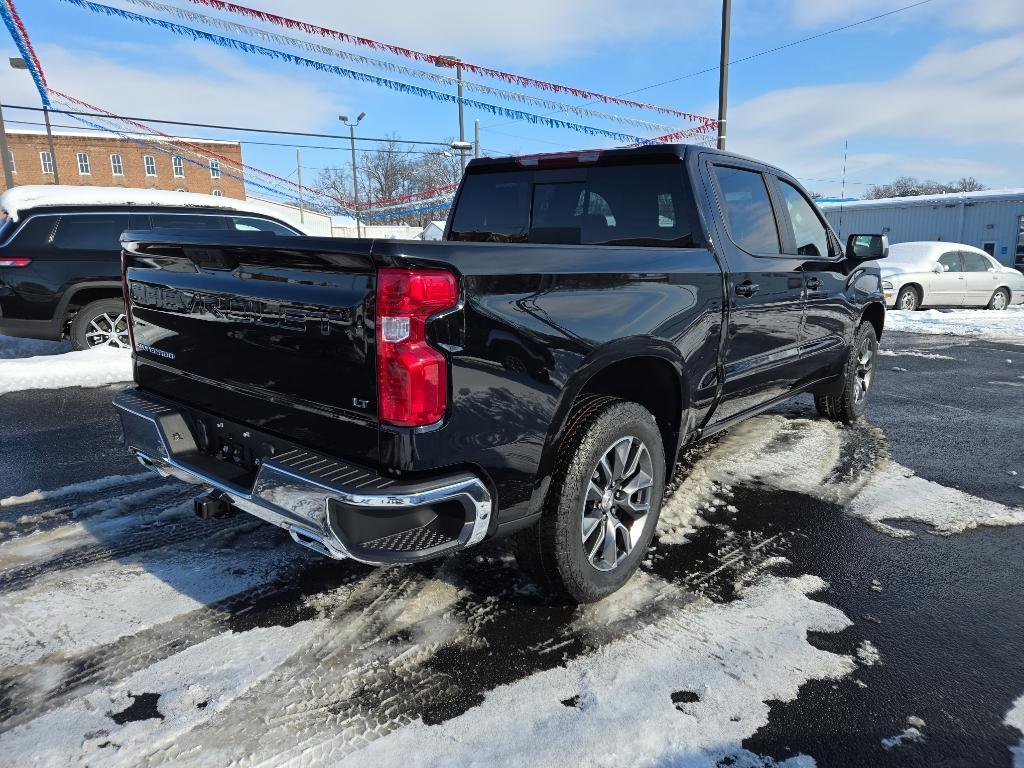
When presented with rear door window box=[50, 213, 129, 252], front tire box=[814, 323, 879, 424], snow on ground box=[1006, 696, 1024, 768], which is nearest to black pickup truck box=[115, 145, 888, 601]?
snow on ground box=[1006, 696, 1024, 768]

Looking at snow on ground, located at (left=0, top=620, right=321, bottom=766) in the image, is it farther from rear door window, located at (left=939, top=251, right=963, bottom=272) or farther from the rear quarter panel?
rear door window, located at (left=939, top=251, right=963, bottom=272)

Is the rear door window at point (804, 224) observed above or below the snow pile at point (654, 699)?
above

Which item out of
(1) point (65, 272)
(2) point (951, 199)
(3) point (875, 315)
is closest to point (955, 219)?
(2) point (951, 199)

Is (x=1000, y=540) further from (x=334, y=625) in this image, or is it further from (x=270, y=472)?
(x=270, y=472)

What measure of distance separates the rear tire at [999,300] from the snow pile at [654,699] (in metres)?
15.7

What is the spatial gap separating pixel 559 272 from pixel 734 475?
255 cm

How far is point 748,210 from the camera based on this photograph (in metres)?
3.79

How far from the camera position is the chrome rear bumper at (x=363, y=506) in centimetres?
204

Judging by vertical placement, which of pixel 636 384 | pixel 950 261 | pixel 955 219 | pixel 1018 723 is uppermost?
pixel 955 219

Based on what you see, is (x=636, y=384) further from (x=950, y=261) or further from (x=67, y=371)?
(x=950, y=261)

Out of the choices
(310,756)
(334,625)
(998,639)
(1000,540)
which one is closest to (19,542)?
(334,625)

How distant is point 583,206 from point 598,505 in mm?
1704

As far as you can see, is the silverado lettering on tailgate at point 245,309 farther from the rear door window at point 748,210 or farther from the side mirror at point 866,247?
the side mirror at point 866,247

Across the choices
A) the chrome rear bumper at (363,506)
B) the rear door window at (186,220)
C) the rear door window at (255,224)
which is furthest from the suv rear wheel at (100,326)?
the chrome rear bumper at (363,506)
